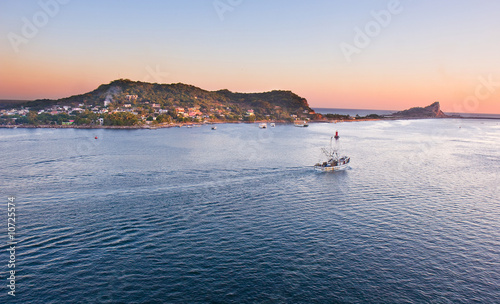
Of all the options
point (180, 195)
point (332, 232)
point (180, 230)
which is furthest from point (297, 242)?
point (180, 195)

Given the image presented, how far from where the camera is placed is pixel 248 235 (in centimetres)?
3666

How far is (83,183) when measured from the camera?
181 feet

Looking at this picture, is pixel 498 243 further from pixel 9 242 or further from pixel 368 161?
pixel 9 242

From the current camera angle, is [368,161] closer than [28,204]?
No

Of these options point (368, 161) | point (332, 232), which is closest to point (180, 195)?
point (332, 232)

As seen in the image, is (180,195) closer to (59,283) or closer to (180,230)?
(180,230)

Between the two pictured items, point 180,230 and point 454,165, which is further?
point 454,165

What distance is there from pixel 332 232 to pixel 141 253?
23475 mm

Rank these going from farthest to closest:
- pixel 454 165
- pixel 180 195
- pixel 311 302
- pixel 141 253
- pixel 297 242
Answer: pixel 454 165
pixel 180 195
pixel 297 242
pixel 141 253
pixel 311 302

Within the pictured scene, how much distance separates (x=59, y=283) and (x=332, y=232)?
30440 millimetres

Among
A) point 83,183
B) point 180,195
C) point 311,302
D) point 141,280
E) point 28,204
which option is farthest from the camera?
point 83,183

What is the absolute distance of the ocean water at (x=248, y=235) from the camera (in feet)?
87.5

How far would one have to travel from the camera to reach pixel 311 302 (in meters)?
25.2

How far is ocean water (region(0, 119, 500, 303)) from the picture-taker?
26.7 meters
